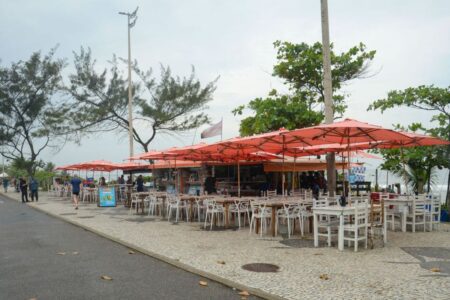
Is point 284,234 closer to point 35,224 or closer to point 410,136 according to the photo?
point 410,136

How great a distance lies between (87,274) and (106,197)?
51.4ft

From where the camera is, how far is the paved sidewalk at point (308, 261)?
5.94m

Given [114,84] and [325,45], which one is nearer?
[325,45]

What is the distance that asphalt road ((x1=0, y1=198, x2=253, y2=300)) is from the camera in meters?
6.01

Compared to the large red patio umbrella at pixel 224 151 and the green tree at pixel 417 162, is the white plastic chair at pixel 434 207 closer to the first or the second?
the green tree at pixel 417 162

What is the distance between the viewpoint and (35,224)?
15.1 m

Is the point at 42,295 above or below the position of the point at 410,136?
below

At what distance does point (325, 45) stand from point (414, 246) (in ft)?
22.3

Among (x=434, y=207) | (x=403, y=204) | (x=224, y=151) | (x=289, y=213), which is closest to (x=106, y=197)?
(x=224, y=151)

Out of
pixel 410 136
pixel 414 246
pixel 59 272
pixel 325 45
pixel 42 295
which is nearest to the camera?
pixel 42 295

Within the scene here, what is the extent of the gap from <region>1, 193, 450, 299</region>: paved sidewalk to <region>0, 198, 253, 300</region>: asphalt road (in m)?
0.43

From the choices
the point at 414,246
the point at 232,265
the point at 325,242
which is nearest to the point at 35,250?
the point at 232,265

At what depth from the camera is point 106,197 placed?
22359mm

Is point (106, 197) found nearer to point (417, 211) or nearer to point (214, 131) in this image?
point (214, 131)
